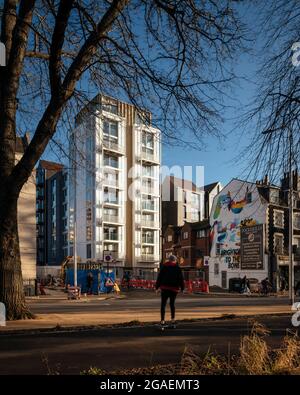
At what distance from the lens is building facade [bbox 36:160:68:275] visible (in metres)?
87.1

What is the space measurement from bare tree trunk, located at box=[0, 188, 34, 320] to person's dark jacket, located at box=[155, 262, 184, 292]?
11.8 feet

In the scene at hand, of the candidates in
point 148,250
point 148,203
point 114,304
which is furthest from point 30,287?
point 148,250

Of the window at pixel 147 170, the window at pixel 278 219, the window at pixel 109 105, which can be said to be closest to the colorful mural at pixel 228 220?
the window at pixel 278 219

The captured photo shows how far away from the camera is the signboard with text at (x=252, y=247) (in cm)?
4919

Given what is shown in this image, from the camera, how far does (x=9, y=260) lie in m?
11.4

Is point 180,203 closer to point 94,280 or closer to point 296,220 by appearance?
point 296,220

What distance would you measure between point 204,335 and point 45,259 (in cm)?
8941

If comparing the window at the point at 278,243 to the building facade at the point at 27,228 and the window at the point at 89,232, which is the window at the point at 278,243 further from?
the window at the point at 89,232

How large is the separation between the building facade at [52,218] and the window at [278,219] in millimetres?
43126

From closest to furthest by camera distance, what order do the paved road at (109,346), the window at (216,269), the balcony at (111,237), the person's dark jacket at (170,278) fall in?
the paved road at (109,346)
the person's dark jacket at (170,278)
the window at (216,269)
the balcony at (111,237)

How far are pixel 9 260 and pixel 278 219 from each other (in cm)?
4229

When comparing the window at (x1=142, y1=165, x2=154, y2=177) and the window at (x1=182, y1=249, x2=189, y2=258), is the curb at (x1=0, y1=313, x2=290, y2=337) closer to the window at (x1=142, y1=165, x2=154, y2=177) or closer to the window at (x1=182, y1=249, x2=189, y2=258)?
the window at (x1=182, y1=249, x2=189, y2=258)

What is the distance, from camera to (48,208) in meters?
94.1
